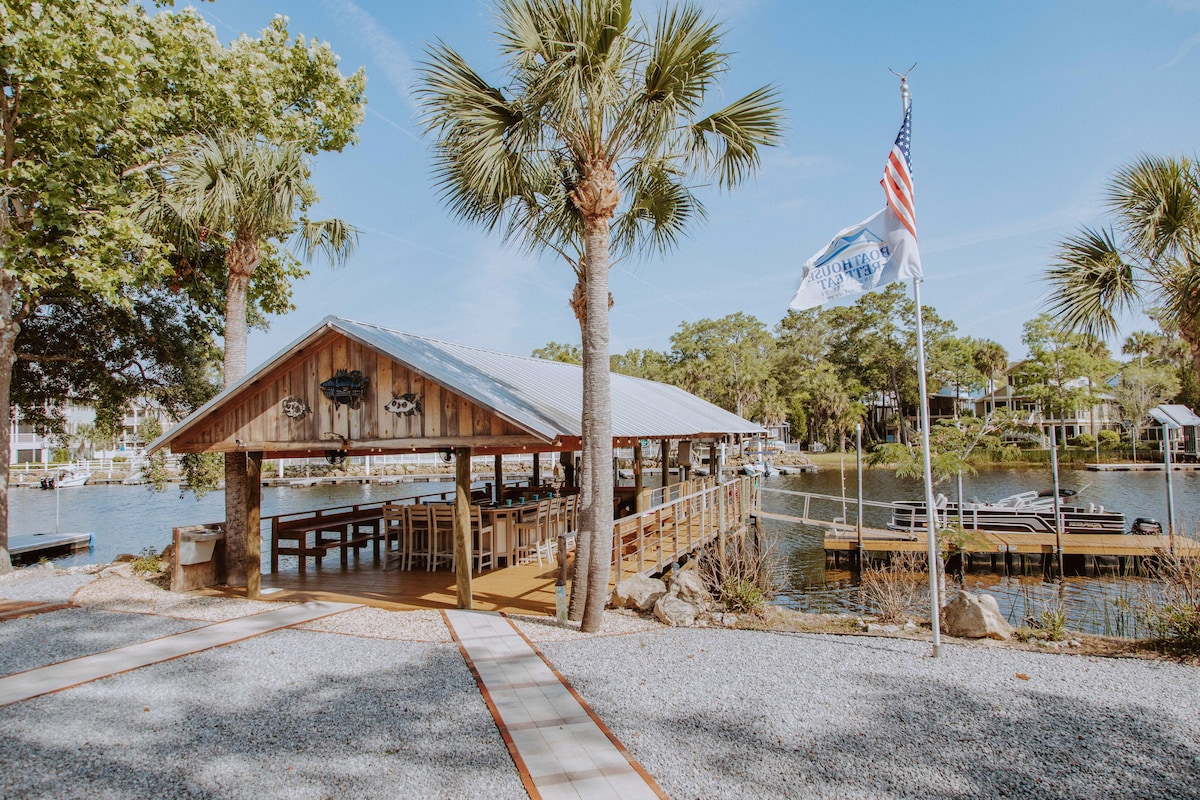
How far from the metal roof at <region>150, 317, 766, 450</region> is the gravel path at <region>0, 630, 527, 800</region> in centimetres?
291

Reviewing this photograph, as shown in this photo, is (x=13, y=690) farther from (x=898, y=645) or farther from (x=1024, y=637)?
(x=1024, y=637)

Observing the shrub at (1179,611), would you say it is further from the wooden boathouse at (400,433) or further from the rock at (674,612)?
the wooden boathouse at (400,433)

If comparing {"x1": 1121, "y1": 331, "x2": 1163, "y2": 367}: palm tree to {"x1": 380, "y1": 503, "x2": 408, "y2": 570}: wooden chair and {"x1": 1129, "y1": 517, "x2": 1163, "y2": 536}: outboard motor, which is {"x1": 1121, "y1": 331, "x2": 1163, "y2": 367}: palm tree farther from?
{"x1": 380, "y1": 503, "x2": 408, "y2": 570}: wooden chair

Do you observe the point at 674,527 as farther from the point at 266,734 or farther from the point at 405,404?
the point at 266,734

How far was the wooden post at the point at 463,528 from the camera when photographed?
7.93m

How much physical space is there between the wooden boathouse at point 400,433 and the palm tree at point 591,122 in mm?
1227

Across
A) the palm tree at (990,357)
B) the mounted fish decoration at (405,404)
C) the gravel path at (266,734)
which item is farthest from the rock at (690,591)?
the palm tree at (990,357)

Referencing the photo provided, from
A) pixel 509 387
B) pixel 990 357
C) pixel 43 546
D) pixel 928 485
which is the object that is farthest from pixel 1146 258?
pixel 990 357

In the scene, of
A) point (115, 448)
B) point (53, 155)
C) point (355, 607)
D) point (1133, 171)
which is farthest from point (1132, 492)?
point (115, 448)

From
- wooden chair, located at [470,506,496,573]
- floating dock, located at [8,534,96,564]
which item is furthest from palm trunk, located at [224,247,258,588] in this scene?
floating dock, located at [8,534,96,564]

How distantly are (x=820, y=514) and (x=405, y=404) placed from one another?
22655 mm

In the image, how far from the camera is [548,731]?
4.55 metres

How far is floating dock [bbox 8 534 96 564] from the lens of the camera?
1820 centimetres

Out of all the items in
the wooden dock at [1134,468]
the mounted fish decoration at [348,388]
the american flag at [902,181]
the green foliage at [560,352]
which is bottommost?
the wooden dock at [1134,468]
